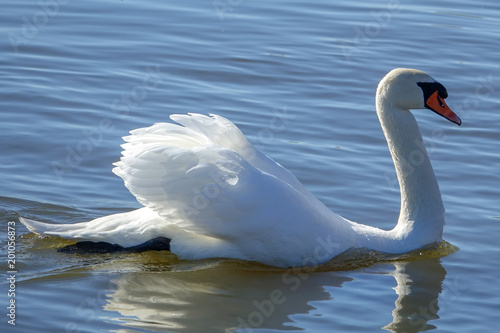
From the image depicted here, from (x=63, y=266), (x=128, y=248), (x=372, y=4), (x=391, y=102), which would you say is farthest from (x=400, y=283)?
(x=372, y=4)

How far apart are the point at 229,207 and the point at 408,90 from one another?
6.16 feet

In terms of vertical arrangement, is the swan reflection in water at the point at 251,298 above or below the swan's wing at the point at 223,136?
below

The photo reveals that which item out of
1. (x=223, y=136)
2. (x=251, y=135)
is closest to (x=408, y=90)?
(x=223, y=136)

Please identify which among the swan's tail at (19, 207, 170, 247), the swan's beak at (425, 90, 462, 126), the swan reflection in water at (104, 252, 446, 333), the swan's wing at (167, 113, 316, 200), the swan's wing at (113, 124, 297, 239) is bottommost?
the swan reflection in water at (104, 252, 446, 333)

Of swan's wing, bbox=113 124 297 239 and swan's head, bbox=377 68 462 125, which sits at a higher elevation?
swan's head, bbox=377 68 462 125

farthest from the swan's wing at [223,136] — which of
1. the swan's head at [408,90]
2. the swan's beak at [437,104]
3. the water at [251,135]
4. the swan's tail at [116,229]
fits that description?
the swan's beak at [437,104]

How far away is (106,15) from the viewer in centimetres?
1426

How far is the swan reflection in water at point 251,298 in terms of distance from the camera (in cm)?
629

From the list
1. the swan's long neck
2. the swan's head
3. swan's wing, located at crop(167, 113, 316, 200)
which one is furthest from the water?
the swan's head

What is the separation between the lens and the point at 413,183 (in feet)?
25.6

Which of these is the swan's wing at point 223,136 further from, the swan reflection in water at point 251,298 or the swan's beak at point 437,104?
the swan's beak at point 437,104

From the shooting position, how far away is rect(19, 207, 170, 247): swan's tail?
718 cm

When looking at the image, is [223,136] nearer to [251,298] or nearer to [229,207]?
[229,207]

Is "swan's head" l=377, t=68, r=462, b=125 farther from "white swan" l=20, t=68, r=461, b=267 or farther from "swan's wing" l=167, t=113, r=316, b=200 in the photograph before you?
"swan's wing" l=167, t=113, r=316, b=200
